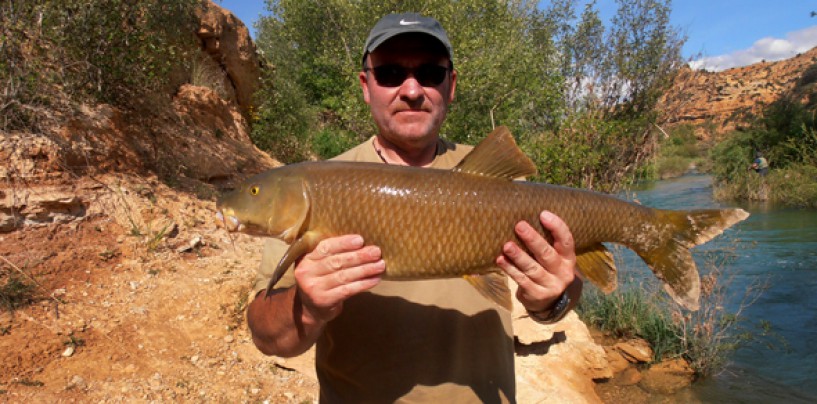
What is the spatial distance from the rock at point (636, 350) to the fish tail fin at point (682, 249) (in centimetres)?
568

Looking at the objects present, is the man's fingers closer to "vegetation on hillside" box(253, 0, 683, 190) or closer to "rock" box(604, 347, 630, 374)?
"rock" box(604, 347, 630, 374)

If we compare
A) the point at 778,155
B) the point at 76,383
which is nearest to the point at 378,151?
the point at 76,383

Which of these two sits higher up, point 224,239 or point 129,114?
point 129,114

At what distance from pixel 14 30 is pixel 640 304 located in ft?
30.2

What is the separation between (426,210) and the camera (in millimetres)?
1904

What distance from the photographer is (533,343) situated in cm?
646

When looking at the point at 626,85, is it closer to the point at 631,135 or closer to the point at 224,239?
the point at 631,135

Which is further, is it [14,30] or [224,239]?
[224,239]

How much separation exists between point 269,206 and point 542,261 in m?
1.08

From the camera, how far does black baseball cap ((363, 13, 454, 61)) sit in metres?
2.33

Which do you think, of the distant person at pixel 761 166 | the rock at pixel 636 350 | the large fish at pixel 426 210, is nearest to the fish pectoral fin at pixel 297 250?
the large fish at pixel 426 210

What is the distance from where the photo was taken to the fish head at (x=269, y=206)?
188cm

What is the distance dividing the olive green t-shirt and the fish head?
0.20 meters

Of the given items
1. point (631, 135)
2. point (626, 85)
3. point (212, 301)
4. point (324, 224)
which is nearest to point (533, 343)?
point (212, 301)
